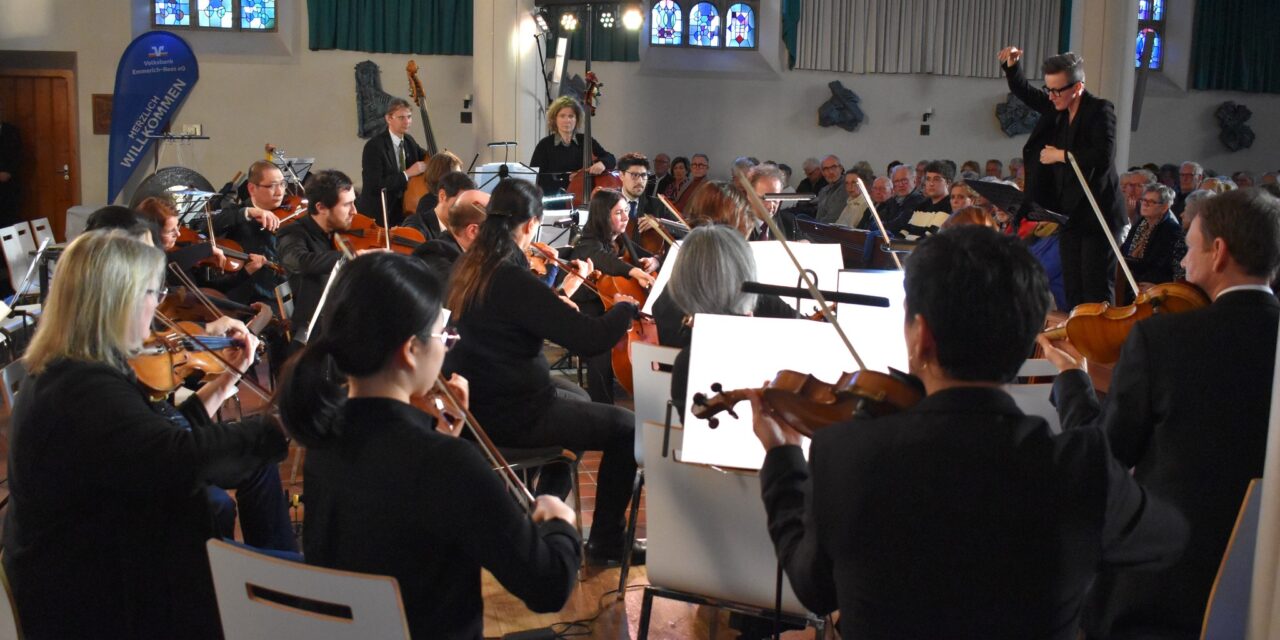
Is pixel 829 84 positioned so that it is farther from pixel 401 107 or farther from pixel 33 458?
pixel 33 458

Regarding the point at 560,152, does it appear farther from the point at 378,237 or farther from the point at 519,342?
the point at 519,342

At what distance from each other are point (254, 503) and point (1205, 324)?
204 cm

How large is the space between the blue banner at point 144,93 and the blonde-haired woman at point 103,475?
7.81 meters

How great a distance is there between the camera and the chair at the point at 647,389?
2.85 m

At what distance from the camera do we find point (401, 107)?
6840mm

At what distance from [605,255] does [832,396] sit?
3.20m

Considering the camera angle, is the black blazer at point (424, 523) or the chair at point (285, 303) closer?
the black blazer at point (424, 523)

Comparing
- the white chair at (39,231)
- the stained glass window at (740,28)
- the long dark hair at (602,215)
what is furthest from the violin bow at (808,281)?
the stained glass window at (740,28)

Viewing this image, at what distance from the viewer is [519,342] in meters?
3.04

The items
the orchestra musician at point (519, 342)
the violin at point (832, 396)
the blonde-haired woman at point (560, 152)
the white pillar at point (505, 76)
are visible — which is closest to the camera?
the violin at point (832, 396)

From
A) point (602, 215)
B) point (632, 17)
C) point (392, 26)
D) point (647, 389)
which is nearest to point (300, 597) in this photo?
point (647, 389)

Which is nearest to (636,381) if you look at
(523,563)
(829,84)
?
(523,563)

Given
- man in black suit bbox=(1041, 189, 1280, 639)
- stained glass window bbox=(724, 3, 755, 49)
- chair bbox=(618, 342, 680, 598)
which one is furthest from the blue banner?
man in black suit bbox=(1041, 189, 1280, 639)

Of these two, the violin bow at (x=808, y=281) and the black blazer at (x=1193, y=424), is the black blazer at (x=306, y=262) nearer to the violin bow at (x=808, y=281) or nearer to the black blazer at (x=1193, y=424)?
Answer: the violin bow at (x=808, y=281)
